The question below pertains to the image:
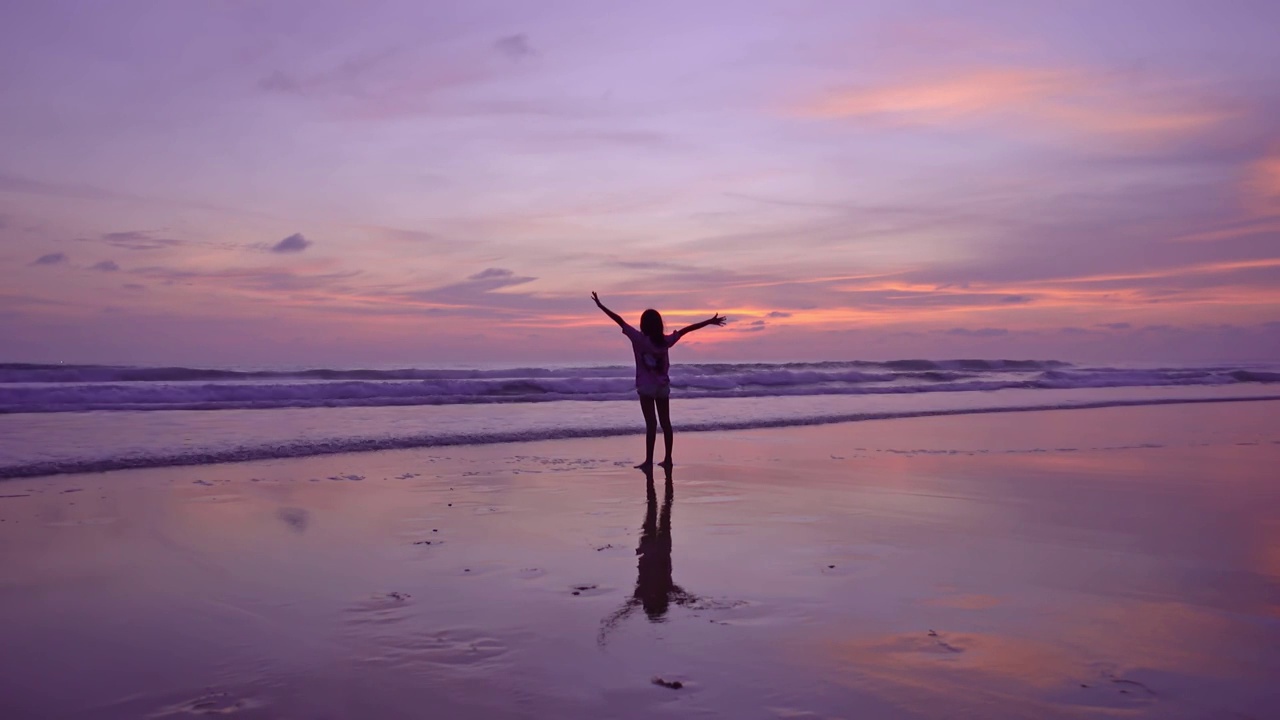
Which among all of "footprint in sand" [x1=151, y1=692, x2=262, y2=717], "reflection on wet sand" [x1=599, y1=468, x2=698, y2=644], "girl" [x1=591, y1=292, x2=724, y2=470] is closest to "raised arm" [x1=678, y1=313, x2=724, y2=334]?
"girl" [x1=591, y1=292, x2=724, y2=470]

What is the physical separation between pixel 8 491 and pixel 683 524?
6.62 m

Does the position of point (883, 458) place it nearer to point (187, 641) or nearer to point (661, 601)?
point (661, 601)

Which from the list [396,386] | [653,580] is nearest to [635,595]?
[653,580]

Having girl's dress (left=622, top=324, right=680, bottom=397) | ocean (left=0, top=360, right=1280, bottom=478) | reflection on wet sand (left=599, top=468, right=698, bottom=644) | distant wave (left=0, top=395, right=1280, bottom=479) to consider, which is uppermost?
girl's dress (left=622, top=324, right=680, bottom=397)

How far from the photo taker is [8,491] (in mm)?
8547

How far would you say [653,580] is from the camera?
5.47 m

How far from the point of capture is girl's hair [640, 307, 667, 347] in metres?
11.4

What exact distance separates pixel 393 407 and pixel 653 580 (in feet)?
49.1

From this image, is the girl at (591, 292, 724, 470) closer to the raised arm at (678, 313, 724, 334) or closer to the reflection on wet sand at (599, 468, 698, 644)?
the raised arm at (678, 313, 724, 334)

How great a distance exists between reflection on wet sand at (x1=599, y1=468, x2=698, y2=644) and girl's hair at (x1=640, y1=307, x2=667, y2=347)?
12.3ft

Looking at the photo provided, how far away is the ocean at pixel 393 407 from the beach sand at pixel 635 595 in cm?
233

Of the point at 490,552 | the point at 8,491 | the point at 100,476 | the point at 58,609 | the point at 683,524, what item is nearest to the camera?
the point at 58,609

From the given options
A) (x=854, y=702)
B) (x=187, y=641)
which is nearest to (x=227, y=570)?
(x=187, y=641)

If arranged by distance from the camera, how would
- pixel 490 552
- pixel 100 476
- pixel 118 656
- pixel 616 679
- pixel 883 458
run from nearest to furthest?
pixel 616 679 < pixel 118 656 < pixel 490 552 < pixel 100 476 < pixel 883 458
